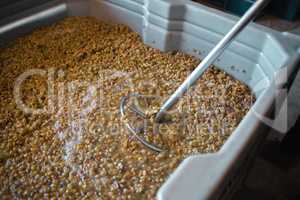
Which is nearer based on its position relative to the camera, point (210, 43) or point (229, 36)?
point (229, 36)

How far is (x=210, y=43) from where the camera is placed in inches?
68.8

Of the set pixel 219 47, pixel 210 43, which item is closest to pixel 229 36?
pixel 219 47

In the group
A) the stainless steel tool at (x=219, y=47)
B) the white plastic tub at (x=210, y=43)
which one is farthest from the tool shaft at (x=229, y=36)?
the white plastic tub at (x=210, y=43)

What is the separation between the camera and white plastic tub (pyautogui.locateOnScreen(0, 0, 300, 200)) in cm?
94

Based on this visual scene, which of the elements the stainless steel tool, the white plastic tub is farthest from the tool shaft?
the white plastic tub

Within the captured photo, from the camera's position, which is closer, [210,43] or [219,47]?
[219,47]

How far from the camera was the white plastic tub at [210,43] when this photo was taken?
0.94 m

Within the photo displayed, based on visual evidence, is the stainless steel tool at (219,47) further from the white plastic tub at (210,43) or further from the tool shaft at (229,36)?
the white plastic tub at (210,43)

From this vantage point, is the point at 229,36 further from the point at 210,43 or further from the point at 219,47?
the point at 210,43

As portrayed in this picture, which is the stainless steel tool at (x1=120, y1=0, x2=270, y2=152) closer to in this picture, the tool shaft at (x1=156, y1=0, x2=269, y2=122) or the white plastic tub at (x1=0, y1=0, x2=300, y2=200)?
the tool shaft at (x1=156, y1=0, x2=269, y2=122)

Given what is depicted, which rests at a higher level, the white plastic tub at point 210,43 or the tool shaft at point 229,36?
the tool shaft at point 229,36

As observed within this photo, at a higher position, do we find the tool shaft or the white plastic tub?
the tool shaft

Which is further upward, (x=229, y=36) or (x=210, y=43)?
(x=229, y=36)

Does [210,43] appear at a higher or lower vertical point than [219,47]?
lower
